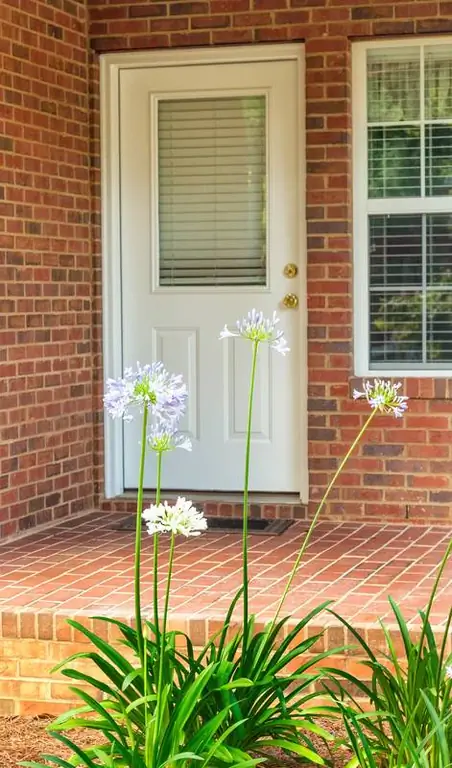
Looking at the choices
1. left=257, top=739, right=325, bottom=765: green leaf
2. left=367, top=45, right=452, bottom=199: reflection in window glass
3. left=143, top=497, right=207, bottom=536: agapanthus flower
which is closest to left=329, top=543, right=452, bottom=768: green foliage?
left=257, top=739, right=325, bottom=765: green leaf

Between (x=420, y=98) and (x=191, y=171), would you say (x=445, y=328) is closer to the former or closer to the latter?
(x=420, y=98)

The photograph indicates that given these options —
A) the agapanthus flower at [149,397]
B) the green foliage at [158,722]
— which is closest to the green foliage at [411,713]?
the green foliage at [158,722]

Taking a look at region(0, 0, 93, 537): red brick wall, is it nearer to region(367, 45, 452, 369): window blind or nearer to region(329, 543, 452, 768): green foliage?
region(367, 45, 452, 369): window blind

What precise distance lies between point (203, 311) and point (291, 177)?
0.84 meters

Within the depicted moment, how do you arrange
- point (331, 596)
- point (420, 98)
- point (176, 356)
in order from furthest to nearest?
point (176, 356) < point (420, 98) < point (331, 596)

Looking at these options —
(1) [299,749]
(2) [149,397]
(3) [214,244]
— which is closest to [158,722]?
(1) [299,749]

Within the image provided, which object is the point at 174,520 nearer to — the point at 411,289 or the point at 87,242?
the point at 411,289

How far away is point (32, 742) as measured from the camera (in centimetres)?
418

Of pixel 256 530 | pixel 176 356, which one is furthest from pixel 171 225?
pixel 256 530

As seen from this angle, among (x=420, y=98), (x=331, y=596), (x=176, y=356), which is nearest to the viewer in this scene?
(x=331, y=596)

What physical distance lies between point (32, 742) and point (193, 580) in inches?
47.0

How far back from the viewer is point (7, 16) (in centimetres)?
614

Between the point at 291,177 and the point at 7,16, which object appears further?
the point at 291,177

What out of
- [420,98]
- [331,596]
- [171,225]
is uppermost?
[420,98]
